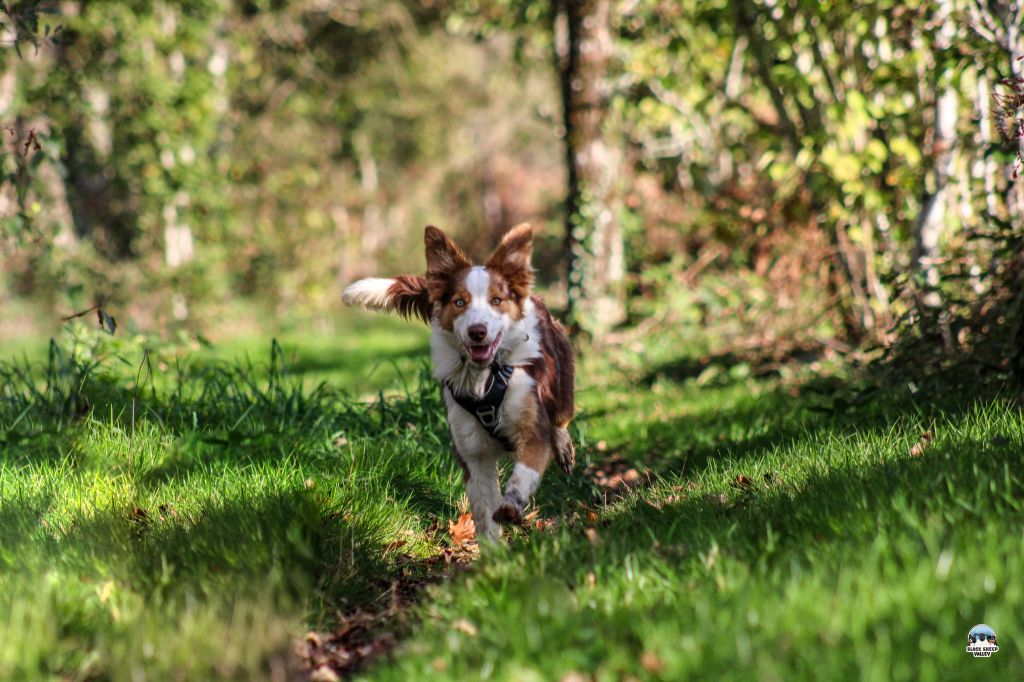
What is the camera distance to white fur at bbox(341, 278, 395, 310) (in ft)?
15.5

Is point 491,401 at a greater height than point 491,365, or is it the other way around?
point 491,365

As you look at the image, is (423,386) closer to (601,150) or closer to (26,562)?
(26,562)

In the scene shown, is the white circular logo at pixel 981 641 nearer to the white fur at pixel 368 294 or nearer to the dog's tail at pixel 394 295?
the dog's tail at pixel 394 295

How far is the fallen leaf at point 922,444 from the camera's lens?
13.1ft

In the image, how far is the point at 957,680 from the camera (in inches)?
87.0

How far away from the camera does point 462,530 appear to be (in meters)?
4.58

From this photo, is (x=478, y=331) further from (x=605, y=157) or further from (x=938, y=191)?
(x=605, y=157)

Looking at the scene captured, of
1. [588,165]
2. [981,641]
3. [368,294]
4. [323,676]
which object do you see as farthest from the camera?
[588,165]

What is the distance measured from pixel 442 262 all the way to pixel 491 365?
0.55 meters

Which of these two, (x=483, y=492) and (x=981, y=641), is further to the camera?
(x=483, y=492)

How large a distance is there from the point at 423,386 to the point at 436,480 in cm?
129

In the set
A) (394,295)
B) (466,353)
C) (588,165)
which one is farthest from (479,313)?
(588,165)

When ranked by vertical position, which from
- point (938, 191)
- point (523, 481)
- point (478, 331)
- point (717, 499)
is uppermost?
point (938, 191)

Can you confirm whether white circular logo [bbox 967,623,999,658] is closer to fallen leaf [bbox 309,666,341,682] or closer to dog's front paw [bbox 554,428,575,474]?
fallen leaf [bbox 309,666,341,682]
